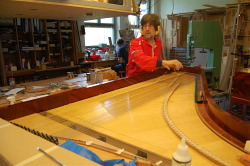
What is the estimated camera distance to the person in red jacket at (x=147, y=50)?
2.48m

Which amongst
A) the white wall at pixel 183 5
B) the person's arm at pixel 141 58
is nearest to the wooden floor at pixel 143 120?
the person's arm at pixel 141 58

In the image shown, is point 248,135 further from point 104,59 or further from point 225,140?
point 104,59

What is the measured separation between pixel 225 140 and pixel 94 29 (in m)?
7.98

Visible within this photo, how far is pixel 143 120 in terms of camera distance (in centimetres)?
140

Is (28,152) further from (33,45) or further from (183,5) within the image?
(183,5)

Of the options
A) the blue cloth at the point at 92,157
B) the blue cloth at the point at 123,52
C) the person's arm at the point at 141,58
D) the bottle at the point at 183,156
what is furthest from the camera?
the blue cloth at the point at 123,52

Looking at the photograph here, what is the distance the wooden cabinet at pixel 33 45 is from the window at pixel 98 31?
1253mm

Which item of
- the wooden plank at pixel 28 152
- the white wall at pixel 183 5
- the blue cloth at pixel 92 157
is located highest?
the white wall at pixel 183 5

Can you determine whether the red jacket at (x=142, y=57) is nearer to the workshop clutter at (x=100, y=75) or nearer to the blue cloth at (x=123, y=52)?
the workshop clutter at (x=100, y=75)

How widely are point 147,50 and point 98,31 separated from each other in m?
6.17

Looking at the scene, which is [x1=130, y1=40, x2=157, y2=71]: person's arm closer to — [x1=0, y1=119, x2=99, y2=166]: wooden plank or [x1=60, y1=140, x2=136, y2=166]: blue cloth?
[x1=60, y1=140, x2=136, y2=166]: blue cloth

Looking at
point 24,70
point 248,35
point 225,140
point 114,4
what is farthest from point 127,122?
point 248,35

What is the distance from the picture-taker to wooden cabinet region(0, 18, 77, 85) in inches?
218

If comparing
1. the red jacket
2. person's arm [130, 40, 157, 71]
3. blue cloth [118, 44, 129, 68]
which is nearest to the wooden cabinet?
blue cloth [118, 44, 129, 68]
